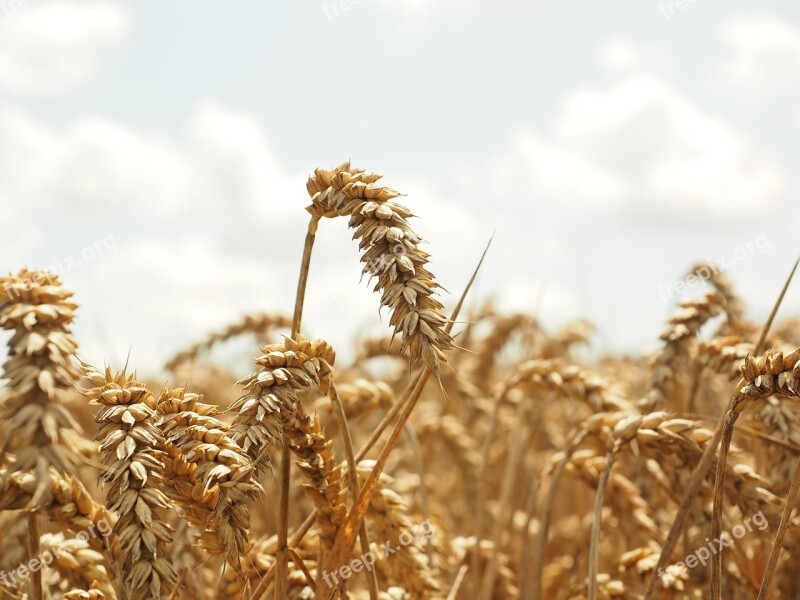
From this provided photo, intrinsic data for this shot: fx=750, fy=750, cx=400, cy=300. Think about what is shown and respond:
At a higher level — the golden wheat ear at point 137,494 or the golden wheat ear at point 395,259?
the golden wheat ear at point 395,259

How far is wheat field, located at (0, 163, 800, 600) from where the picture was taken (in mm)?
1062

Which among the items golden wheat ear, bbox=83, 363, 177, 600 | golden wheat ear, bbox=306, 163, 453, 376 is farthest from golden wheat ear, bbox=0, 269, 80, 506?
golden wheat ear, bbox=306, 163, 453, 376

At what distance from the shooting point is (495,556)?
2.49 m

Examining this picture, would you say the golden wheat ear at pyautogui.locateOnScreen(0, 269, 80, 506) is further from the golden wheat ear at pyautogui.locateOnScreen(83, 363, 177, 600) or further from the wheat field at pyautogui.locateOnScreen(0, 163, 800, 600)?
the golden wheat ear at pyautogui.locateOnScreen(83, 363, 177, 600)

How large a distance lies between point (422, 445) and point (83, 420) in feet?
6.15

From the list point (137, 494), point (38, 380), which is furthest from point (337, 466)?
point (38, 380)

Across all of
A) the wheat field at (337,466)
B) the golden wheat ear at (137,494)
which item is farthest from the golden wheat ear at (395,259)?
the golden wheat ear at (137,494)

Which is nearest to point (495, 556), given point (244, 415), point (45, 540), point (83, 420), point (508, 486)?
point (508, 486)

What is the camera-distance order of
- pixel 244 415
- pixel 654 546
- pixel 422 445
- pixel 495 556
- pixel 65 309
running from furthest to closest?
1. pixel 422 445
2. pixel 495 556
3. pixel 654 546
4. pixel 244 415
5. pixel 65 309

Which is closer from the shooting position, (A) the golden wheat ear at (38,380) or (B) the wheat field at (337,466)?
(A) the golden wheat ear at (38,380)

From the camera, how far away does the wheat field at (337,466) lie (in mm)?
1062

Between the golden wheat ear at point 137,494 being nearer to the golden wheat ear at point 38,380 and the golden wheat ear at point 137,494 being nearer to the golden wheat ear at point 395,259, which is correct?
the golden wheat ear at point 38,380

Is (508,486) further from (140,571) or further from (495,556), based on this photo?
(140,571)

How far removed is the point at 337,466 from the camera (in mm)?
1468
